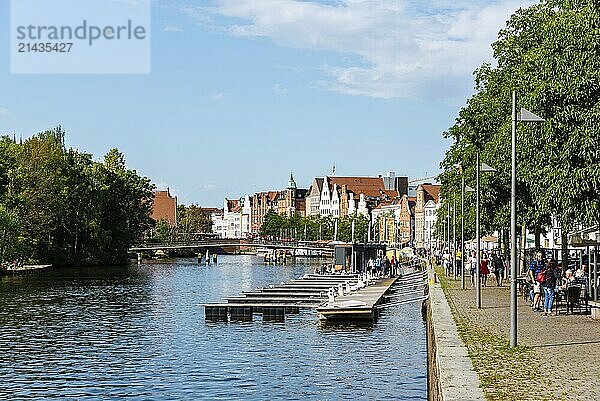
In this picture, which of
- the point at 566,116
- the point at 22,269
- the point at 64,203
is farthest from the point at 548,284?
the point at 64,203

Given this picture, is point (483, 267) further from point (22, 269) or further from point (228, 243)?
point (228, 243)

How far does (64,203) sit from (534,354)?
86.9m

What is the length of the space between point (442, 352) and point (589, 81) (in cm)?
835

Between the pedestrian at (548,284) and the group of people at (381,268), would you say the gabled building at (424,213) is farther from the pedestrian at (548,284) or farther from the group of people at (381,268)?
the pedestrian at (548,284)

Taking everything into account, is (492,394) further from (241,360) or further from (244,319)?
(244,319)

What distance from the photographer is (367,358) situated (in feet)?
104

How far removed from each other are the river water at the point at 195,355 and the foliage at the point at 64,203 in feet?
129

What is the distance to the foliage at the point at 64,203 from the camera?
306 ft

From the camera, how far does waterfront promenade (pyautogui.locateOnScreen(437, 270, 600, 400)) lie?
16.0 m

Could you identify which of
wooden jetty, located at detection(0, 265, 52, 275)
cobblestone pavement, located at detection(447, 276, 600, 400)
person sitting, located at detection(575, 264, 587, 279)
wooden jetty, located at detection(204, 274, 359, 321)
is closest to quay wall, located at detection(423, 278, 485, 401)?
cobblestone pavement, located at detection(447, 276, 600, 400)

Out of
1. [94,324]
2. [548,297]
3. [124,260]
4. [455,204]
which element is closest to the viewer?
[548,297]

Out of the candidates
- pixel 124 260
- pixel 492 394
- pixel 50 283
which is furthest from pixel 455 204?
pixel 124 260

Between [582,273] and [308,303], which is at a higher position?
[582,273]

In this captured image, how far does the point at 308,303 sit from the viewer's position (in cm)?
4938
